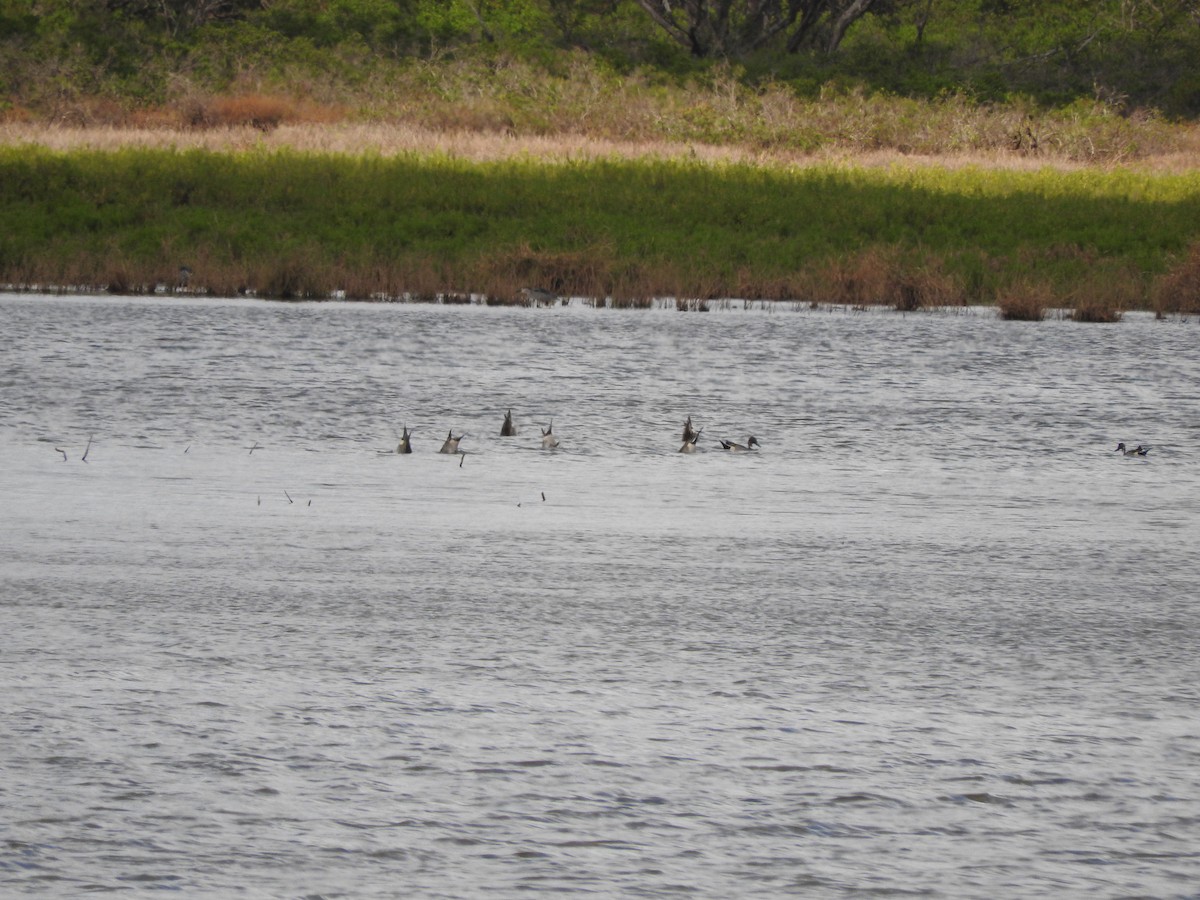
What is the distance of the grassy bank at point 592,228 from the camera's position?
21766 millimetres

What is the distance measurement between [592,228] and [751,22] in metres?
35.5

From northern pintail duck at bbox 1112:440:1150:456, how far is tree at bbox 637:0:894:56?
46.9 meters

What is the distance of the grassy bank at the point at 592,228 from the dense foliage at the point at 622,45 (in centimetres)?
1258

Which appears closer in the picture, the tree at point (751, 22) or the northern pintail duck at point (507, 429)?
the northern pintail duck at point (507, 429)

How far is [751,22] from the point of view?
192 ft

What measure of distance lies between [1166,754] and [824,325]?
14841mm

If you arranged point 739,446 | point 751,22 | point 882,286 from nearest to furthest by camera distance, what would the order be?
point 739,446
point 882,286
point 751,22

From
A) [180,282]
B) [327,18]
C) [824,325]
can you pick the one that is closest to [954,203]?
[824,325]

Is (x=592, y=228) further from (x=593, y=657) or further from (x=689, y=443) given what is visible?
(x=593, y=657)

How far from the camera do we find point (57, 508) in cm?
736

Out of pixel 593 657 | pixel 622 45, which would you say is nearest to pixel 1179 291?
pixel 593 657

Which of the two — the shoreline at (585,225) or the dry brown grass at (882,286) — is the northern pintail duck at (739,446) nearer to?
the shoreline at (585,225)

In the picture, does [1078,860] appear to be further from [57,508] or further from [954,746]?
[57,508]

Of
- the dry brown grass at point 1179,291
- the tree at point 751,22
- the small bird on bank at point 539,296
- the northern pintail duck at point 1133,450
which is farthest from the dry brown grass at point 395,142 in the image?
the tree at point 751,22
